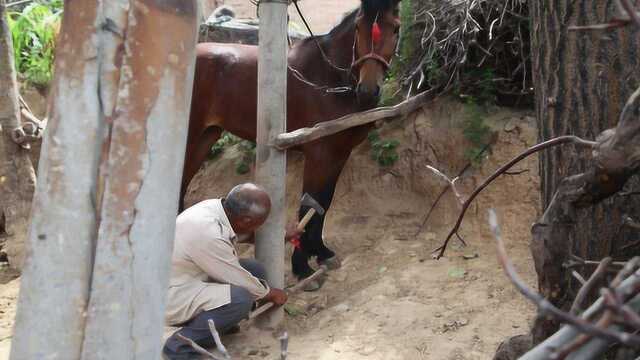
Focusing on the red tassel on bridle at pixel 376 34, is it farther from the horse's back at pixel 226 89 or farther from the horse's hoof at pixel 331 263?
the horse's hoof at pixel 331 263

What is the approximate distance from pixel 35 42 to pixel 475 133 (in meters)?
5.67

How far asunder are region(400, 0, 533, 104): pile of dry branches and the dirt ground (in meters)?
0.22

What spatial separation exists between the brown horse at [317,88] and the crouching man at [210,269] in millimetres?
985

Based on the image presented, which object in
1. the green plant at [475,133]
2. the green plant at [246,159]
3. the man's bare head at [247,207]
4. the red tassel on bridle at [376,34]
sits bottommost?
the man's bare head at [247,207]

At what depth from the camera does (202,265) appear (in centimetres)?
414

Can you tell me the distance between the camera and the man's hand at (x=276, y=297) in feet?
14.7

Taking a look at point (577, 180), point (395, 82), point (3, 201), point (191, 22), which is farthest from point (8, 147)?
point (577, 180)

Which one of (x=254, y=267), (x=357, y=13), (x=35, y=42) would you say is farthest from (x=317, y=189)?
(x=35, y=42)

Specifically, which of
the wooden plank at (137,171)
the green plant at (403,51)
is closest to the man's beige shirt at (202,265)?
the wooden plank at (137,171)

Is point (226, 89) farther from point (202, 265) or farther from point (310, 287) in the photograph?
point (202, 265)

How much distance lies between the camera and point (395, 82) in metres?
6.25

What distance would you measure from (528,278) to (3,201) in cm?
453

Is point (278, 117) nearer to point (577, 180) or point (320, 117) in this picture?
point (320, 117)

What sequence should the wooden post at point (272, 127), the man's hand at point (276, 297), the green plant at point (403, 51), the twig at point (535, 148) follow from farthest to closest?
the green plant at point (403, 51), the man's hand at point (276, 297), the wooden post at point (272, 127), the twig at point (535, 148)
